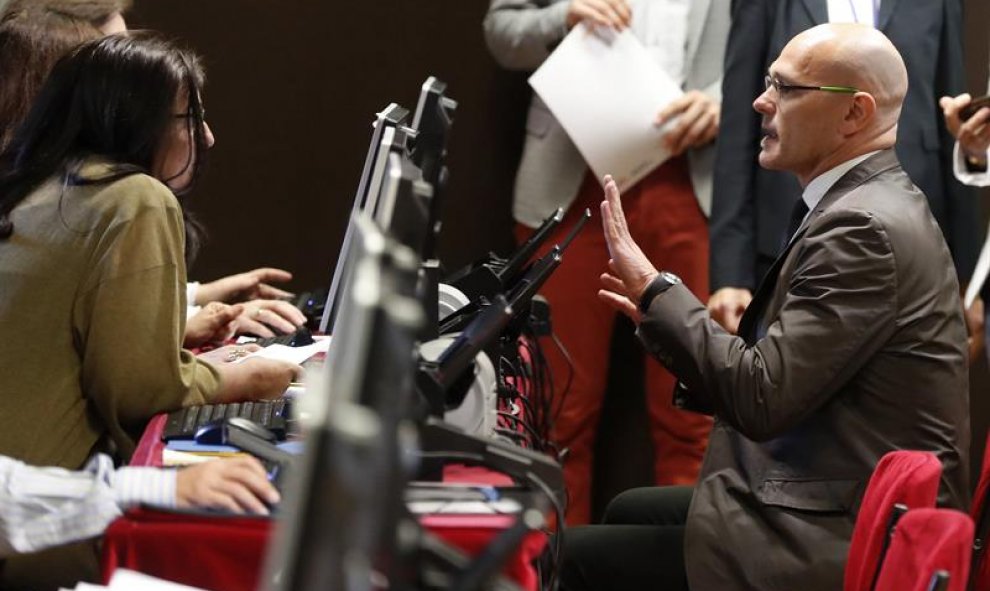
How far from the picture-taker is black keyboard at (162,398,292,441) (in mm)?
1941

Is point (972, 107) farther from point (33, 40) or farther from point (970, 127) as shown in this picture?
point (33, 40)

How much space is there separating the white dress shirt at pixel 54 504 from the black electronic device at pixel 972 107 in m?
1.97

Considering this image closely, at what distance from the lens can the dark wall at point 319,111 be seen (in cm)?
405

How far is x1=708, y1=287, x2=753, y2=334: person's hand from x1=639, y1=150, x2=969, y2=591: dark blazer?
1.05 metres

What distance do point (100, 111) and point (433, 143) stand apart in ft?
1.65

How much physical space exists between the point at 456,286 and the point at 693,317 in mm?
474

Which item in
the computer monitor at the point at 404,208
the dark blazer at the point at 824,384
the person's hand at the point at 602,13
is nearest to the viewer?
the computer monitor at the point at 404,208

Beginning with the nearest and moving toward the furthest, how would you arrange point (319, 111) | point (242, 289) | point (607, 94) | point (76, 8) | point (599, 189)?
point (76, 8) → point (242, 289) → point (607, 94) → point (599, 189) → point (319, 111)

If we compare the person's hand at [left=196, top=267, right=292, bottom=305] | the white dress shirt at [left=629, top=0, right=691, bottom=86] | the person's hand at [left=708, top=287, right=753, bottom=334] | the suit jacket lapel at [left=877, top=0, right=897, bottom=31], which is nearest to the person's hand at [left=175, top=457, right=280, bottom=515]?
the person's hand at [left=196, top=267, right=292, bottom=305]

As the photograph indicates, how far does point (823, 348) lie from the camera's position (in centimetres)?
204

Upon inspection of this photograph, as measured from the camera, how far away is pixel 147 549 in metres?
1.63

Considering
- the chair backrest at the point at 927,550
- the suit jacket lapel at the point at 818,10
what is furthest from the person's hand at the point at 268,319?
the chair backrest at the point at 927,550

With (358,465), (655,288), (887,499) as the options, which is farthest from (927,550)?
(358,465)

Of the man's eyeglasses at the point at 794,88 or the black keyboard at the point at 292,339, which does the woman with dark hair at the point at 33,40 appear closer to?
the black keyboard at the point at 292,339
